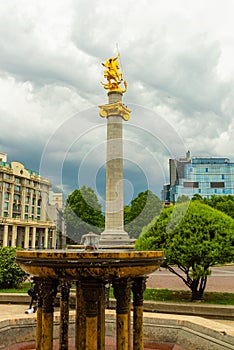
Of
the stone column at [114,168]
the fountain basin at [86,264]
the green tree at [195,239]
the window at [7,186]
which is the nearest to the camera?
the fountain basin at [86,264]

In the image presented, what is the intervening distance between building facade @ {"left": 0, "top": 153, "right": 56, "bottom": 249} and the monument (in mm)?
33703

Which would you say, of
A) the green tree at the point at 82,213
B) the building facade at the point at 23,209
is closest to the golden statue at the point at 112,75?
the green tree at the point at 82,213

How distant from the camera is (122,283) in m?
5.30

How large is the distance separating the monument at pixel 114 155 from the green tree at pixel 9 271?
1200cm

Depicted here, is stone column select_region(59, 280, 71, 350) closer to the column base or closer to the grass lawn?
the grass lawn

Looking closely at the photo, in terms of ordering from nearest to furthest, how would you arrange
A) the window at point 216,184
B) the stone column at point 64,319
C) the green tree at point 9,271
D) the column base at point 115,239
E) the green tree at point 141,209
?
the stone column at point 64,319
the green tree at point 9,271
the column base at point 115,239
the green tree at point 141,209
the window at point 216,184

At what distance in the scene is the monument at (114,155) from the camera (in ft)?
99.0

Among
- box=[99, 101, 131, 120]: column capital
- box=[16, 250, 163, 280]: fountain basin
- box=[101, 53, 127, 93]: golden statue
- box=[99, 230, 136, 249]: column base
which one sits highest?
box=[101, 53, 127, 93]: golden statue

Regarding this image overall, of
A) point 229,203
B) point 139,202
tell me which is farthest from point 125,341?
point 139,202

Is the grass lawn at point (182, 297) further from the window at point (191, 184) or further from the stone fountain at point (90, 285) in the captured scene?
the window at point (191, 184)

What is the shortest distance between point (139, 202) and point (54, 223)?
24.4 m

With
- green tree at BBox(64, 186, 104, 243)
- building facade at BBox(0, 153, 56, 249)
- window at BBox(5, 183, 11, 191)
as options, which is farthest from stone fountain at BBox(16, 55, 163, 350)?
window at BBox(5, 183, 11, 191)

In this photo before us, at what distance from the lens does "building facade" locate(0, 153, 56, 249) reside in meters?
64.5

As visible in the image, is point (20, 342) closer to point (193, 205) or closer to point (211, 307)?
point (211, 307)
